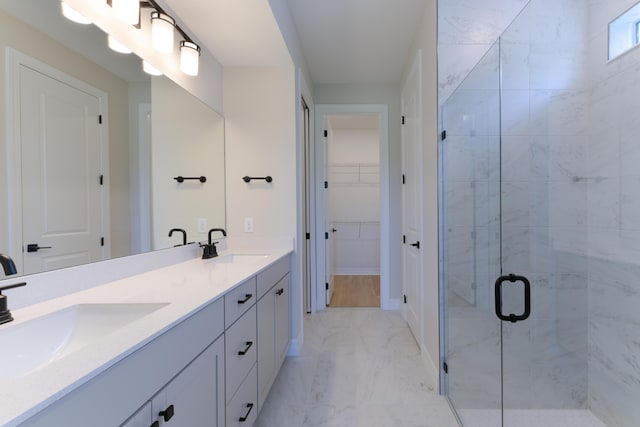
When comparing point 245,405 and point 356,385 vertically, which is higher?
point 245,405

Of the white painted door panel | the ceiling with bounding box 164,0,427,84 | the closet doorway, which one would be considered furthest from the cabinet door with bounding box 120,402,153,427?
the closet doorway

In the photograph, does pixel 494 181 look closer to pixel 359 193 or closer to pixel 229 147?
pixel 229 147

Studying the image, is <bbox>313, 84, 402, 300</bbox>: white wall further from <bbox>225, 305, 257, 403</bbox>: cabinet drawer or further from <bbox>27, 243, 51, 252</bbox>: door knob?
<bbox>27, 243, 51, 252</bbox>: door knob

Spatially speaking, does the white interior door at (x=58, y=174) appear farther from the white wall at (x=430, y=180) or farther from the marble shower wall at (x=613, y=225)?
the marble shower wall at (x=613, y=225)

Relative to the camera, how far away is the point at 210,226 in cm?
223

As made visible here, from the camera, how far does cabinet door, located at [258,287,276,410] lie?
1646 millimetres

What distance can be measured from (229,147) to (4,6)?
5.03ft

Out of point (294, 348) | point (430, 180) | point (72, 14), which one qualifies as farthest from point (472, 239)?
point (72, 14)

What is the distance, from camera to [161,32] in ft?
5.22

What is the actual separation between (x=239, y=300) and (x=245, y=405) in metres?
0.50

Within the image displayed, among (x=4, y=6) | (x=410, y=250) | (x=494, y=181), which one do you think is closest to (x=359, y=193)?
(x=410, y=250)

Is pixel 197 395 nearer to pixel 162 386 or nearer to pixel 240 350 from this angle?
pixel 162 386

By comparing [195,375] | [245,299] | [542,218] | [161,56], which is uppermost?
[161,56]

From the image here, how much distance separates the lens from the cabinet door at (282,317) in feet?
6.61
